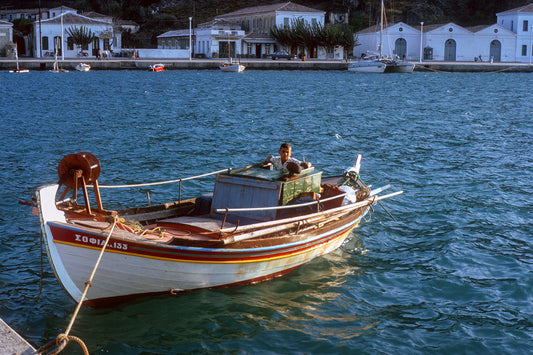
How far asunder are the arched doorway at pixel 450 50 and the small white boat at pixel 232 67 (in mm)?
34866

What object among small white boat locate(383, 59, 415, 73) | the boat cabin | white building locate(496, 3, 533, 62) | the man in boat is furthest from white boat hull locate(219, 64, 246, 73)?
the boat cabin

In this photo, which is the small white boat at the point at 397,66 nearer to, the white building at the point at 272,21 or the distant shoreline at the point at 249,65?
the distant shoreline at the point at 249,65

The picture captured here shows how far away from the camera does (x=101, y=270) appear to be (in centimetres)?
927

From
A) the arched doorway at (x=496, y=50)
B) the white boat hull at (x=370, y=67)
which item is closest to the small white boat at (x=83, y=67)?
the white boat hull at (x=370, y=67)

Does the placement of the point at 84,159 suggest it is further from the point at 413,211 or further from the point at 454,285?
the point at 413,211

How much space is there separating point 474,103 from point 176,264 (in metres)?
40.2

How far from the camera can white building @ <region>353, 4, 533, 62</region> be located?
311 feet

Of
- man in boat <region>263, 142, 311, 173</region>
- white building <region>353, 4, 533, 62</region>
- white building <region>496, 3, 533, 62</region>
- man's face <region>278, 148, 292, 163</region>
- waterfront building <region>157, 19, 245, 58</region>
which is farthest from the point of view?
white building <region>496, 3, 533, 62</region>

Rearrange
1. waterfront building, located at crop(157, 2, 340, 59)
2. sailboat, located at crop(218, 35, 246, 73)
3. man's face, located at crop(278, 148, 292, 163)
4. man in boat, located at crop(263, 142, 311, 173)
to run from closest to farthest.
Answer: man in boat, located at crop(263, 142, 311, 173) < man's face, located at crop(278, 148, 292, 163) < sailboat, located at crop(218, 35, 246, 73) < waterfront building, located at crop(157, 2, 340, 59)

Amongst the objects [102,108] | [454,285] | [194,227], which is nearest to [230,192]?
[194,227]

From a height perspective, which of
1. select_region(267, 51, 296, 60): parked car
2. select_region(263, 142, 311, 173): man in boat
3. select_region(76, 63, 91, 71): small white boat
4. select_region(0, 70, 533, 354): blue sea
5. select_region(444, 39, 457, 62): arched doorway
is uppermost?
select_region(444, 39, 457, 62): arched doorway

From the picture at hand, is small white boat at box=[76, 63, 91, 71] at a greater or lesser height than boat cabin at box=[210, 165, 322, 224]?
greater

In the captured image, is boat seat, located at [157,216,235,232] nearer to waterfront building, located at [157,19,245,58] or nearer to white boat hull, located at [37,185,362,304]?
white boat hull, located at [37,185,362,304]

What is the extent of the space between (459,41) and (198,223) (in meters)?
92.9
